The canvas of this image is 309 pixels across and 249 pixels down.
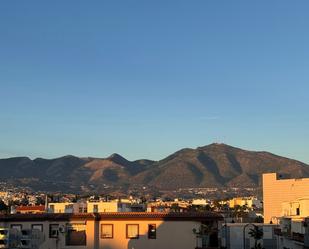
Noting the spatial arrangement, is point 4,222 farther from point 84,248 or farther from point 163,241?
point 163,241

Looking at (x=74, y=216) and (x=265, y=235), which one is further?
(x=265, y=235)

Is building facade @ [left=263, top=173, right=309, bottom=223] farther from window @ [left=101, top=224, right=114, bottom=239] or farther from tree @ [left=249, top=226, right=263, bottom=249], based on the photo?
window @ [left=101, top=224, right=114, bottom=239]

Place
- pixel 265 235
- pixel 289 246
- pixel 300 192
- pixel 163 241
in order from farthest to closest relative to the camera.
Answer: pixel 300 192
pixel 265 235
pixel 289 246
pixel 163 241

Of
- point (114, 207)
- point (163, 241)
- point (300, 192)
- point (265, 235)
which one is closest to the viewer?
point (163, 241)

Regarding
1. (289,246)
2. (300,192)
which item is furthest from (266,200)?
(289,246)

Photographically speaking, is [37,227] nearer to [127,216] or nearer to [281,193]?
[127,216]

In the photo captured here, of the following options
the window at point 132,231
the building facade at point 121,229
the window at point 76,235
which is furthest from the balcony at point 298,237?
the window at point 76,235

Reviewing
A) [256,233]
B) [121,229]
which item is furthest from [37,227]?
[256,233]

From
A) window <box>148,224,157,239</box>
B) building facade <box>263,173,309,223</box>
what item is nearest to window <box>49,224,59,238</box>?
window <box>148,224,157,239</box>

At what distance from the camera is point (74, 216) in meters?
56.9

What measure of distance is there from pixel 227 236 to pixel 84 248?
2225 inches

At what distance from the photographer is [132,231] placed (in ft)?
185

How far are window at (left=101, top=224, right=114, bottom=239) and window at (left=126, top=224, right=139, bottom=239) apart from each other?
1518 mm

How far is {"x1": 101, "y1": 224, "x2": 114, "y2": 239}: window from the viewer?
186 feet
